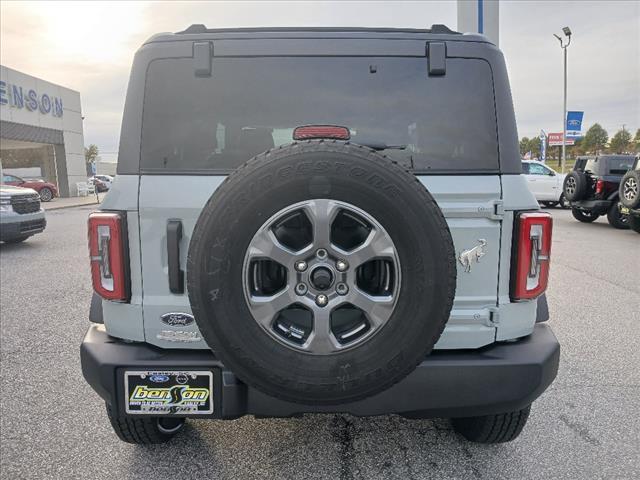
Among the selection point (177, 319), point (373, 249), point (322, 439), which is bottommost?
point (322, 439)

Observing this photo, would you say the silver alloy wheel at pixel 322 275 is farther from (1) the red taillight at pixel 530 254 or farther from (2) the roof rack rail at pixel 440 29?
(2) the roof rack rail at pixel 440 29

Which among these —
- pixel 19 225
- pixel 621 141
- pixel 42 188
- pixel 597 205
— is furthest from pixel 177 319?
pixel 621 141

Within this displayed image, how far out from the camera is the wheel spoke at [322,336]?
180 centimetres

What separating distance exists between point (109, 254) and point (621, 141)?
86.5 metres

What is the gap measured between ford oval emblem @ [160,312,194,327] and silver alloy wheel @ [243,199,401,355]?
0.43 meters

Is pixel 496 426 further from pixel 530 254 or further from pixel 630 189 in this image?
pixel 630 189

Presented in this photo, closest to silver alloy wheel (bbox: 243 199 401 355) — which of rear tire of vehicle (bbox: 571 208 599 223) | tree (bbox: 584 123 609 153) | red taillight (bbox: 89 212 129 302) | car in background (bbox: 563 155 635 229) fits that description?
red taillight (bbox: 89 212 129 302)

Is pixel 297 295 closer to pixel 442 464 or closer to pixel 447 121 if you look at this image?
pixel 447 121

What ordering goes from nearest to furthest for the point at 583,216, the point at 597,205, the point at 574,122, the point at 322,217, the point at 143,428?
the point at 322,217 → the point at 143,428 → the point at 597,205 → the point at 583,216 → the point at 574,122

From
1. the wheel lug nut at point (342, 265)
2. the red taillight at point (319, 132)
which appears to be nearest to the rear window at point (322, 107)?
the red taillight at point (319, 132)

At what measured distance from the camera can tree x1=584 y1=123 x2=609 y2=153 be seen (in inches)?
3167

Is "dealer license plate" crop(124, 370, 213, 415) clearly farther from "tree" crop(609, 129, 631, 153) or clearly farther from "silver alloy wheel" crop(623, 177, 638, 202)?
"tree" crop(609, 129, 631, 153)

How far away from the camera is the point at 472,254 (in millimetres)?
2100

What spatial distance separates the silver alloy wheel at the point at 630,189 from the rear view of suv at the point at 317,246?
10034 millimetres
